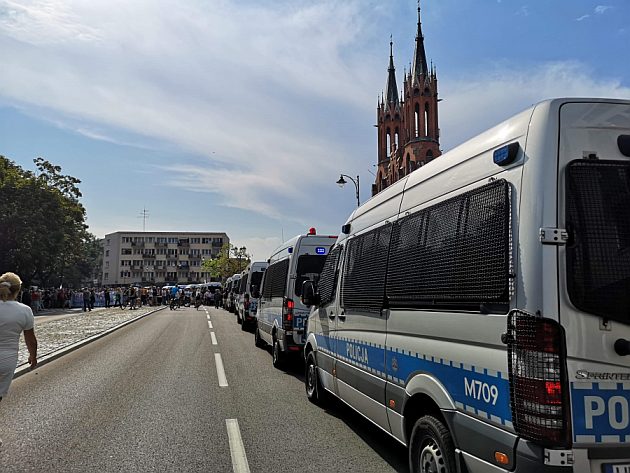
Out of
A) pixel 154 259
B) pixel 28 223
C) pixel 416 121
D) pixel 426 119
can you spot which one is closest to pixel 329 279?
pixel 28 223

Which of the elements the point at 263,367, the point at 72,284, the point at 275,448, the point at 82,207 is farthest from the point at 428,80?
the point at 72,284

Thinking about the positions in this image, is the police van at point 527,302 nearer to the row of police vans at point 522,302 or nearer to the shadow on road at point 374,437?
the row of police vans at point 522,302

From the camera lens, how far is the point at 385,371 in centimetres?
476

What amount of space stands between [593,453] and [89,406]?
22.2 ft

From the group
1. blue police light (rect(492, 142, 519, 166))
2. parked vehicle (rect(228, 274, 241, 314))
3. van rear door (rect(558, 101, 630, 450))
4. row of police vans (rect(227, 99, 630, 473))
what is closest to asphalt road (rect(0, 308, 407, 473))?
row of police vans (rect(227, 99, 630, 473))

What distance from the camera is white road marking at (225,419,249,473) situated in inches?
195

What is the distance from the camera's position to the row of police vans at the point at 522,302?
2758 mm

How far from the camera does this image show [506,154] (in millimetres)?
3252

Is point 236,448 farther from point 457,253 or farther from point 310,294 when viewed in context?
point 457,253

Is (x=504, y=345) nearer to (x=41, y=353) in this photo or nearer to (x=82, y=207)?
(x=41, y=353)

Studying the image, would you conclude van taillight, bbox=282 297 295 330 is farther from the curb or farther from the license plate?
the license plate

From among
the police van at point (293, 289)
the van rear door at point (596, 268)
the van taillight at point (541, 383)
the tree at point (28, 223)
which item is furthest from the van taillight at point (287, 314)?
the tree at point (28, 223)

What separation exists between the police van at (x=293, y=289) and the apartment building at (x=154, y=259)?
116683mm

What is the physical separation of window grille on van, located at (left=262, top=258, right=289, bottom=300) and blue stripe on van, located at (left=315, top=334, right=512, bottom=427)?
617 centimetres
